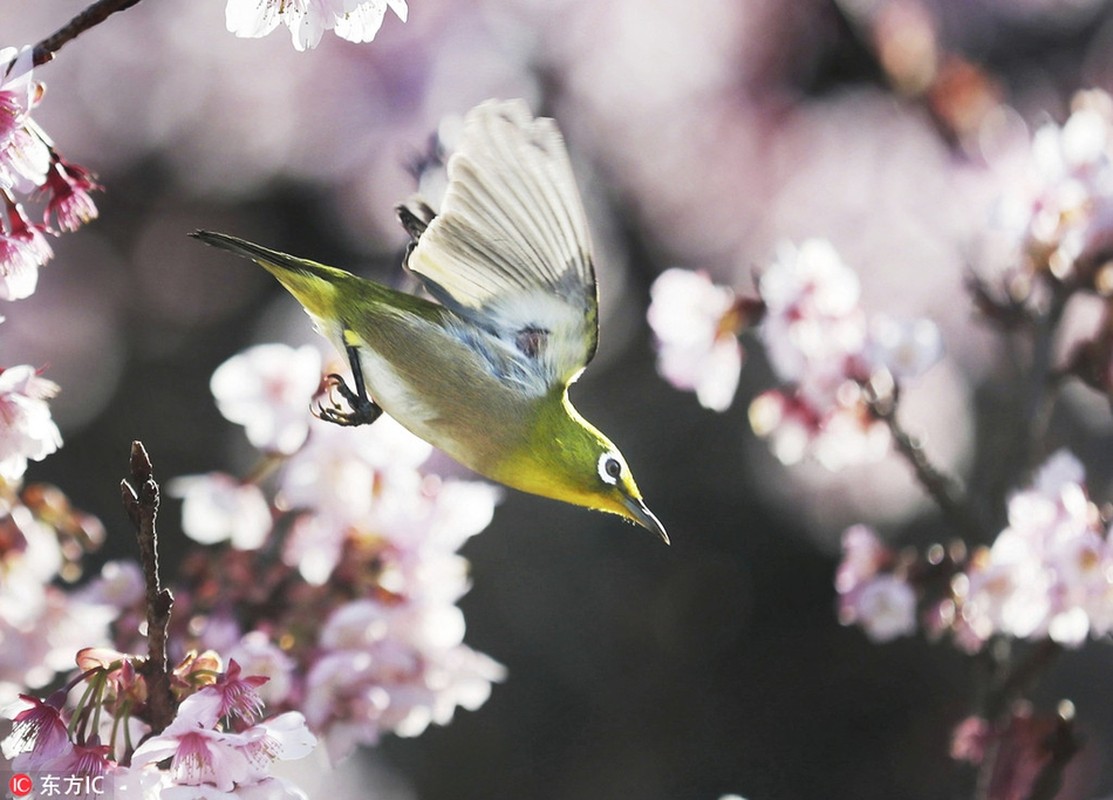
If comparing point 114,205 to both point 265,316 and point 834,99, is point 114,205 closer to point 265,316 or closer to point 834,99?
point 265,316

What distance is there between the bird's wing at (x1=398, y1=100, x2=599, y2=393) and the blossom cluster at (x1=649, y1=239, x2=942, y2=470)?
384mm

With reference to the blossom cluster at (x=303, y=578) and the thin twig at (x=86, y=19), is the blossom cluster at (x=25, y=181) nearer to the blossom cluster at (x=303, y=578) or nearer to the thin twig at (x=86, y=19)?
the thin twig at (x=86, y=19)

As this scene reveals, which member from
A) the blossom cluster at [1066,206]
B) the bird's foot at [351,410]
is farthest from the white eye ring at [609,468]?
the blossom cluster at [1066,206]

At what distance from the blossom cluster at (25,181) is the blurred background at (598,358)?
1048mm

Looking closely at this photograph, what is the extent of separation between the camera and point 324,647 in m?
0.79

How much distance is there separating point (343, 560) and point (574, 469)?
0.34m

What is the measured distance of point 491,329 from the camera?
54 cm

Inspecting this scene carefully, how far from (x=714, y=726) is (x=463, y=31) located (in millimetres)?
1211

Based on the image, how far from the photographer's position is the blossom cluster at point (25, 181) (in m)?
0.51

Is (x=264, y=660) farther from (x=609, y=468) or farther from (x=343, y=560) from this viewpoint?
(x=609, y=468)

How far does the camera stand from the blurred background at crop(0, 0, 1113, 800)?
1.85 metres

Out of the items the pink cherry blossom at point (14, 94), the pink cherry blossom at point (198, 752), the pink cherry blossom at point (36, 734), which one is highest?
the pink cherry blossom at point (14, 94)

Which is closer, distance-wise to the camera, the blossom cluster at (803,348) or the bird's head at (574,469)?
the bird's head at (574,469)

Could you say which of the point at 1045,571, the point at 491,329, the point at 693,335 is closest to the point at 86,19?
the point at 491,329
